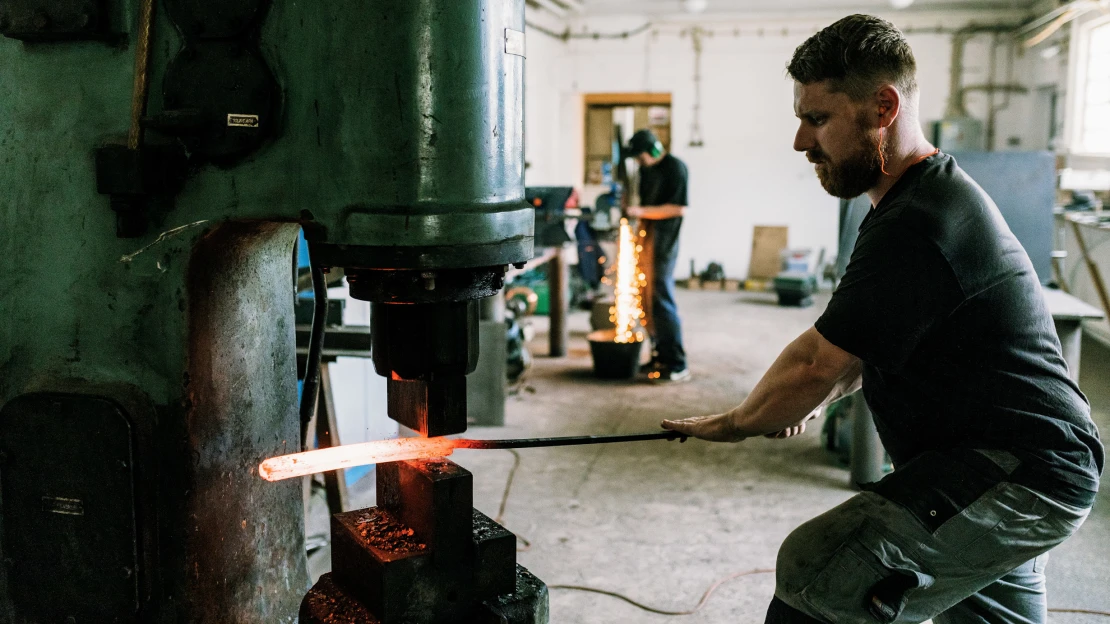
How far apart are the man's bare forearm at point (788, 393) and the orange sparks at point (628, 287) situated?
12.5 ft

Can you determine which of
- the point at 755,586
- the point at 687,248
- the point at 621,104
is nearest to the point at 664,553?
the point at 755,586

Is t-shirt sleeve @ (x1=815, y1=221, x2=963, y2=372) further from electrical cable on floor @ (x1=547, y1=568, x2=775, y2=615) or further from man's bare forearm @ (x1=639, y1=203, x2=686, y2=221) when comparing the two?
man's bare forearm @ (x1=639, y1=203, x2=686, y2=221)

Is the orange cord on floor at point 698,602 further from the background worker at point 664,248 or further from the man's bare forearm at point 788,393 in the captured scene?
the background worker at point 664,248

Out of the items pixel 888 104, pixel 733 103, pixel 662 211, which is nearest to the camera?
pixel 888 104

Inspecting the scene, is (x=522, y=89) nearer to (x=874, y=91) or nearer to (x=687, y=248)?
(x=874, y=91)

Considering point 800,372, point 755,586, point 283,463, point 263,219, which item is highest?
point 263,219

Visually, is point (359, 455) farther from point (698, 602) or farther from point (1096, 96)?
point (1096, 96)

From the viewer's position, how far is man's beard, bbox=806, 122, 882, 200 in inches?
56.6

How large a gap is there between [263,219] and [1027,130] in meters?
9.75

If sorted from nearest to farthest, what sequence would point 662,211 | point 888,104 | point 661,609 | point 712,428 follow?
point 888,104 < point 712,428 < point 661,609 < point 662,211

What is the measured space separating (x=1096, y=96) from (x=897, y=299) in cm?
747

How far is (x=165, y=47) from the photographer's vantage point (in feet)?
3.63

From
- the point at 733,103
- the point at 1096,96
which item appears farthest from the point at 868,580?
the point at 733,103

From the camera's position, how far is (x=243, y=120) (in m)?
1.06
